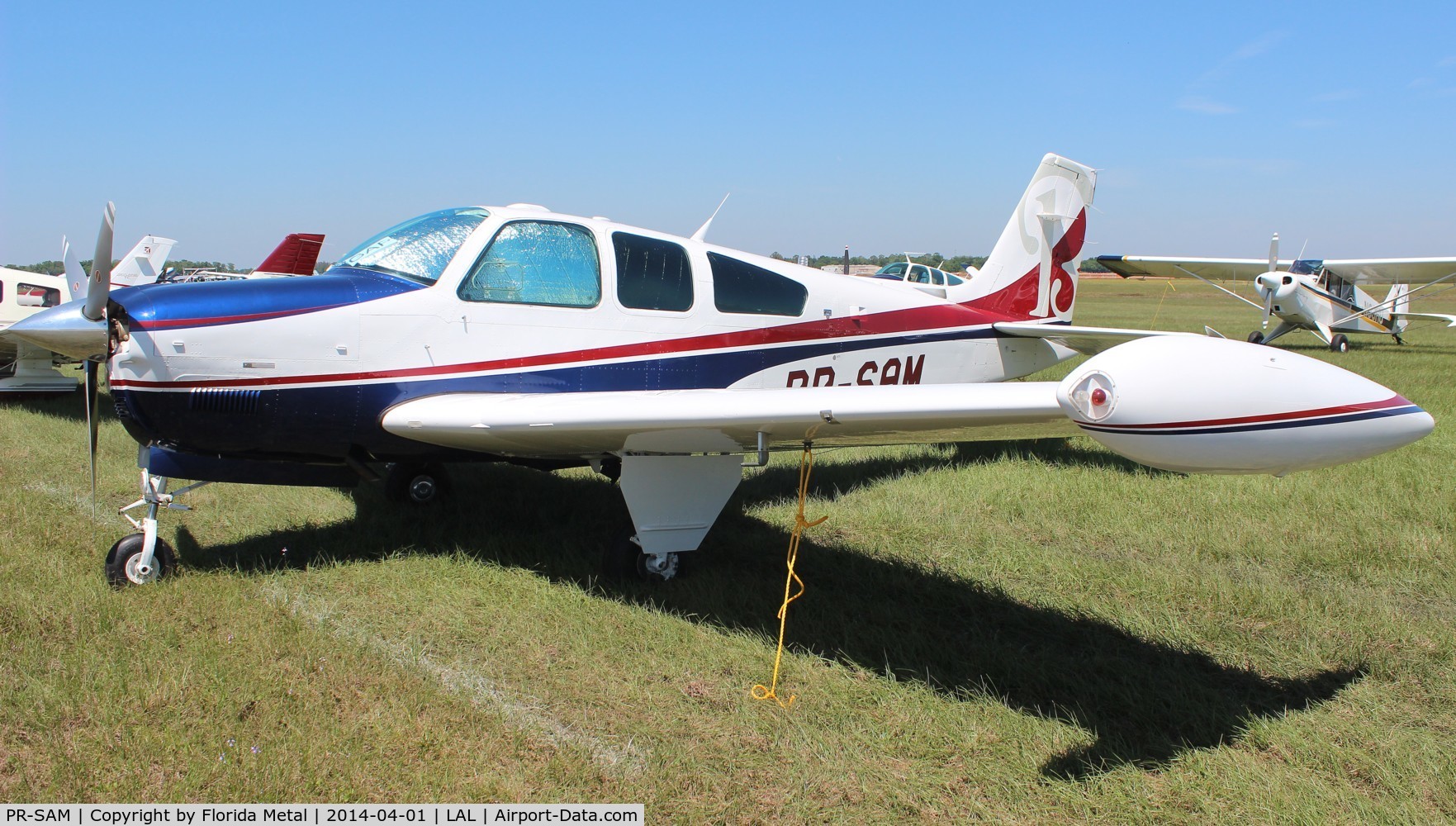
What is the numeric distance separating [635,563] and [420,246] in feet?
7.28

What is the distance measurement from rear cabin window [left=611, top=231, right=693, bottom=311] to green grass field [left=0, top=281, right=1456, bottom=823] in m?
1.64

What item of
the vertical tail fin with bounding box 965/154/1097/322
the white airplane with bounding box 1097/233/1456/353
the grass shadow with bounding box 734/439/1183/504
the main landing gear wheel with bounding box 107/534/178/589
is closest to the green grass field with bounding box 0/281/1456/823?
the main landing gear wheel with bounding box 107/534/178/589

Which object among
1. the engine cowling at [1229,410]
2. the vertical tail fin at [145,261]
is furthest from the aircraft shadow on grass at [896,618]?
the vertical tail fin at [145,261]

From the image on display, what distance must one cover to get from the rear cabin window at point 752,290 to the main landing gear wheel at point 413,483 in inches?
113

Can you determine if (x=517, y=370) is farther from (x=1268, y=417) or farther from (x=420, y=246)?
(x=1268, y=417)

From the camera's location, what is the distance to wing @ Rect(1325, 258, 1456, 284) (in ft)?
68.8

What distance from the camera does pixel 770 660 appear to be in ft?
13.3

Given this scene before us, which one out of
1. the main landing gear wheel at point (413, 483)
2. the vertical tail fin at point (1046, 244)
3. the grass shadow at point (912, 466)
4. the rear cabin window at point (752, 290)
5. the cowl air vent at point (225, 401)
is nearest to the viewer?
the cowl air vent at point (225, 401)

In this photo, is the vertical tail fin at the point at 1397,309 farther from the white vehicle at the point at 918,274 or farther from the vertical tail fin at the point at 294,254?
the vertical tail fin at the point at 294,254

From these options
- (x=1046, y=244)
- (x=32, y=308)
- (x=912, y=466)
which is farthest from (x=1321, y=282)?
(x=32, y=308)

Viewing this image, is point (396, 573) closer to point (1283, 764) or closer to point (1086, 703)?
point (1086, 703)

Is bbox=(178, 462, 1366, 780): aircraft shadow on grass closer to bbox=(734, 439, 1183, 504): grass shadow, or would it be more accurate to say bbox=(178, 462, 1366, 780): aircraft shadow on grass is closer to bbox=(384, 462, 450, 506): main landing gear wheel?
bbox=(384, 462, 450, 506): main landing gear wheel

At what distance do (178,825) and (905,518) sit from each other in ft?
15.8

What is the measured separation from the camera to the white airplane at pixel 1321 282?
874 inches
